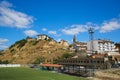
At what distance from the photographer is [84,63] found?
88.9m

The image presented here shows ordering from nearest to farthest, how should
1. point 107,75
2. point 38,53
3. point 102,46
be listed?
point 107,75, point 102,46, point 38,53

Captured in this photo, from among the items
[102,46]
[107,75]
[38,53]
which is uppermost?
[102,46]

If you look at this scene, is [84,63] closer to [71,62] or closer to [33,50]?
[71,62]

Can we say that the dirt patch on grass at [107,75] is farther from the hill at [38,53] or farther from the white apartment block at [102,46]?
the white apartment block at [102,46]

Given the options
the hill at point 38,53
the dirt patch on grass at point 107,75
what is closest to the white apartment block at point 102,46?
the hill at point 38,53

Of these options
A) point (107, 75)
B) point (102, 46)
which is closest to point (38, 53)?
point (102, 46)

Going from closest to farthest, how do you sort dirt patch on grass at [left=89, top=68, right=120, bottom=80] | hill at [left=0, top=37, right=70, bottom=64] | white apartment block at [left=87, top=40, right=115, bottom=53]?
dirt patch on grass at [left=89, top=68, right=120, bottom=80] < hill at [left=0, top=37, right=70, bottom=64] < white apartment block at [left=87, top=40, right=115, bottom=53]

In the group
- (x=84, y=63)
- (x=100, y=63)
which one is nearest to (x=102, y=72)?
(x=100, y=63)

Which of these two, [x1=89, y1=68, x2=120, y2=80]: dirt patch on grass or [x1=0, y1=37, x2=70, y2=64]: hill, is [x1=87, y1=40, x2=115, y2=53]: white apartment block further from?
[x1=89, y1=68, x2=120, y2=80]: dirt patch on grass

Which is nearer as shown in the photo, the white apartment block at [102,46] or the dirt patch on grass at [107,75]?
the dirt patch on grass at [107,75]

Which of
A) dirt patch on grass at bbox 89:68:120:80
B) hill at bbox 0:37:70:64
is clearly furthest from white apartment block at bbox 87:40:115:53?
dirt patch on grass at bbox 89:68:120:80

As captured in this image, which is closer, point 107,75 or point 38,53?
point 107,75

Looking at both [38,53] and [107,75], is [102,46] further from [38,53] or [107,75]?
[107,75]

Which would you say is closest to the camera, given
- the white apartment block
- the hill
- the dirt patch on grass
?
the dirt patch on grass
